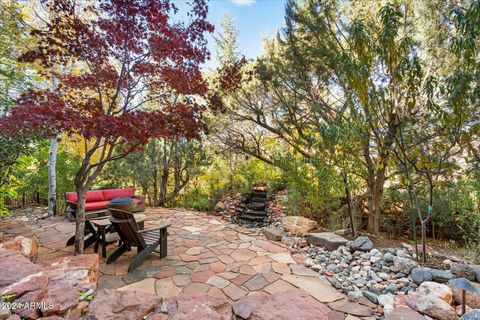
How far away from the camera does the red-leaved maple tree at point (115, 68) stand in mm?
2447

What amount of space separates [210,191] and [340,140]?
199 inches

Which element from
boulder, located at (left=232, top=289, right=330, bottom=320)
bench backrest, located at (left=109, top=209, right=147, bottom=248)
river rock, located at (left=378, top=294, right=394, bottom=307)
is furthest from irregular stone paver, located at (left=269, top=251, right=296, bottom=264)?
bench backrest, located at (left=109, top=209, right=147, bottom=248)

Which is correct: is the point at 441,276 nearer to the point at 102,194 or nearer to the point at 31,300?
the point at 31,300

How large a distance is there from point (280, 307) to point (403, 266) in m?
1.72

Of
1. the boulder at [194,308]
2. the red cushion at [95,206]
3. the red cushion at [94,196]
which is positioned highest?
the red cushion at [94,196]

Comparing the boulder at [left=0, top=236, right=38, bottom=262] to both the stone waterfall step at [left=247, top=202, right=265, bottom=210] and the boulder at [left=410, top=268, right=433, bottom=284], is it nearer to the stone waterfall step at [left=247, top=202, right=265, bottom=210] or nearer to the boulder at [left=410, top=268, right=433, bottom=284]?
the boulder at [left=410, top=268, right=433, bottom=284]

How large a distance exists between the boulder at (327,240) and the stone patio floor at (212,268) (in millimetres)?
568

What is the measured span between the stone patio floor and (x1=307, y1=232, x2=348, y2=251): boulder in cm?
57

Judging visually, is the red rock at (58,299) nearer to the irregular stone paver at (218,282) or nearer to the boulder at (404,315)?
the irregular stone paver at (218,282)

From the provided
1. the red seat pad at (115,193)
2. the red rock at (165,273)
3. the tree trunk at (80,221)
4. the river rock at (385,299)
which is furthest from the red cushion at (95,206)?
the river rock at (385,299)

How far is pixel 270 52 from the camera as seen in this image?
208 inches

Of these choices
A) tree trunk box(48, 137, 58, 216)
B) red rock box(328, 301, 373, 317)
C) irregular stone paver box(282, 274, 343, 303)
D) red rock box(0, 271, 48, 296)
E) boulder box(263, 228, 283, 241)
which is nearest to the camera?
red rock box(0, 271, 48, 296)

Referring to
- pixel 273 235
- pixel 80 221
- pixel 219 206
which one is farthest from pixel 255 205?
pixel 80 221

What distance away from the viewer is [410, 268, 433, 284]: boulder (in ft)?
7.78
